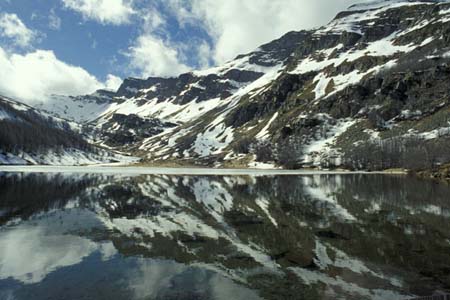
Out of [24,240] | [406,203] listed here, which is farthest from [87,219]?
[406,203]

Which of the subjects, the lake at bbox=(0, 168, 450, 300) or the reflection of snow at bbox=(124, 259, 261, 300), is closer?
the reflection of snow at bbox=(124, 259, 261, 300)

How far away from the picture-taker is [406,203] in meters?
76.1

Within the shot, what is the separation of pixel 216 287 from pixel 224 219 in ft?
94.8

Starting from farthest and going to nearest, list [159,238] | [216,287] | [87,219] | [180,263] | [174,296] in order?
[87,219] → [159,238] → [180,263] → [216,287] → [174,296]

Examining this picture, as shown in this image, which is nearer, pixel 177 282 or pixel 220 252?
pixel 177 282

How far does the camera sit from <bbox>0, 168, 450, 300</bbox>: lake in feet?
91.0

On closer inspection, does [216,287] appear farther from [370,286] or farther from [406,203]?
[406,203]

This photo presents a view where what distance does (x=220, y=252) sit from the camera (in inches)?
1501

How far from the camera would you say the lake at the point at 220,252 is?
91.0ft

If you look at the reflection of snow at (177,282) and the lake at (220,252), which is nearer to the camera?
the reflection of snow at (177,282)

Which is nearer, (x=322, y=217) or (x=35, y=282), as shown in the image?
(x=35, y=282)

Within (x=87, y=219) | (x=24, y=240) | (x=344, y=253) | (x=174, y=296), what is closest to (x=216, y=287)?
(x=174, y=296)

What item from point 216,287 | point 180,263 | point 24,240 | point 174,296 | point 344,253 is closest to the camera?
point 174,296

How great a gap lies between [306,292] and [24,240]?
28146 mm
